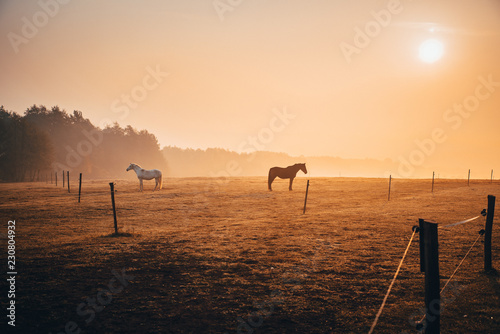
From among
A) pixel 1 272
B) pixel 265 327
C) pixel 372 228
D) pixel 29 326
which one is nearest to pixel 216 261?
pixel 265 327

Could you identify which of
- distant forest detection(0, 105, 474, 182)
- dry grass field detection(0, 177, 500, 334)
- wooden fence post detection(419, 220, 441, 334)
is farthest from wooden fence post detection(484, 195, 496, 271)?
distant forest detection(0, 105, 474, 182)

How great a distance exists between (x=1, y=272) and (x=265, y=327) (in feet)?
23.9

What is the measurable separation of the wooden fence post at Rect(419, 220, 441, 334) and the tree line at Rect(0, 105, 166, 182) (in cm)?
7103

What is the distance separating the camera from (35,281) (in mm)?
6629

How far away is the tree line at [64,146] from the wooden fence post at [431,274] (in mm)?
71027

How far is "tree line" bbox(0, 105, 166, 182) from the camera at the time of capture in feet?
180

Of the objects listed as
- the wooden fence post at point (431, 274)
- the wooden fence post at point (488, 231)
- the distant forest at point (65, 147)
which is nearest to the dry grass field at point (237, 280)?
the wooden fence post at point (488, 231)

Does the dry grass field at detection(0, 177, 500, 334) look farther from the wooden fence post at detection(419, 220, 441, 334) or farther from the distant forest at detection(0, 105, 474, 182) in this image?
the distant forest at detection(0, 105, 474, 182)

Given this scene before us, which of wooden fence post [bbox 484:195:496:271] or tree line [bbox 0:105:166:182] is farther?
tree line [bbox 0:105:166:182]

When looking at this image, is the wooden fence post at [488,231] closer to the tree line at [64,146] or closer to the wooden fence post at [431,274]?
the wooden fence post at [431,274]

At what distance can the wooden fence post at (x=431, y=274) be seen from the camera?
12.2 ft

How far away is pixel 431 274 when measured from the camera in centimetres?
385

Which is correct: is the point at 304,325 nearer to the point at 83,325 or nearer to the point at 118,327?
the point at 118,327

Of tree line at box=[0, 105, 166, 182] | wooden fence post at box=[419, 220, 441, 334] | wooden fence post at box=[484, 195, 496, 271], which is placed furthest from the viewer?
tree line at box=[0, 105, 166, 182]
